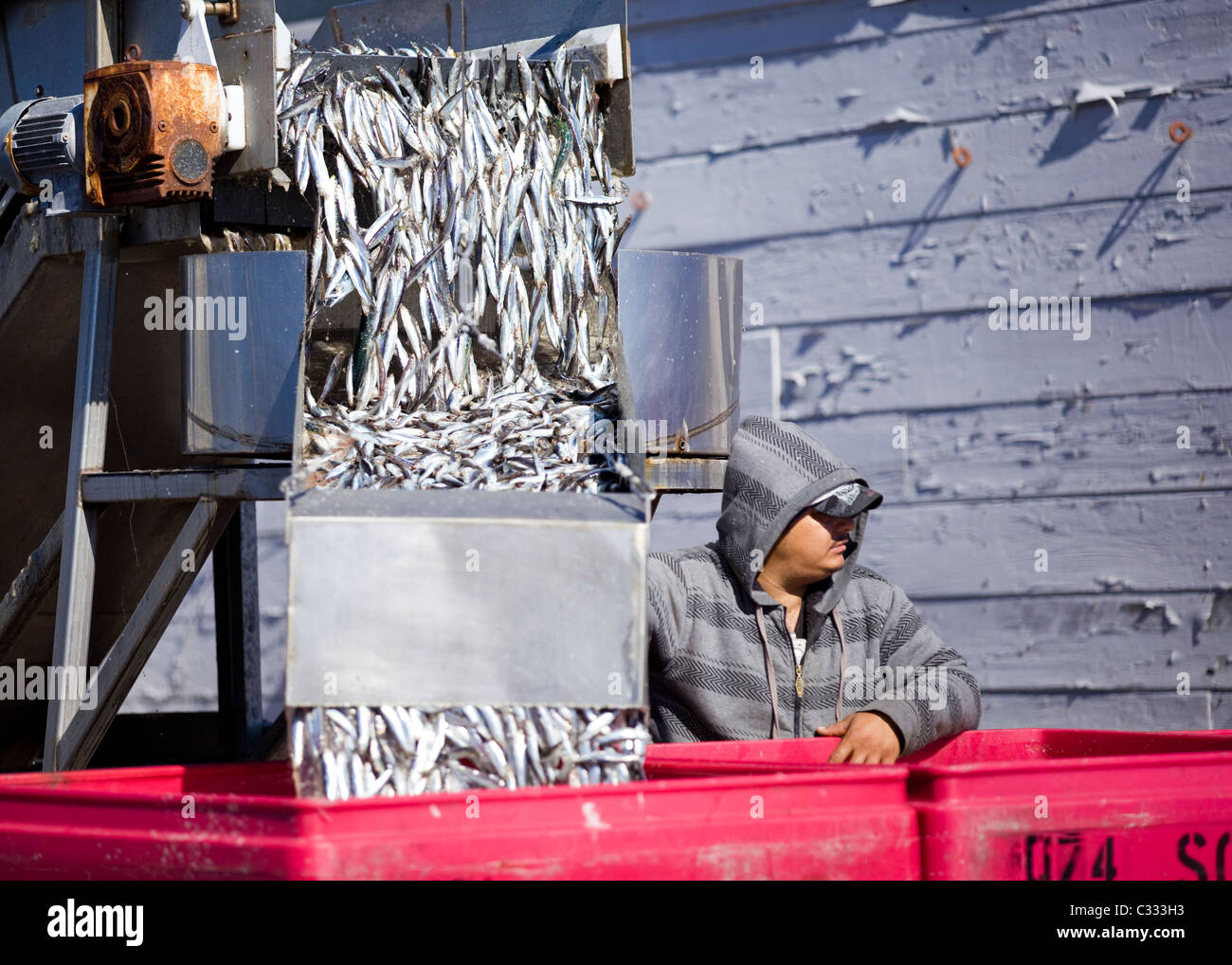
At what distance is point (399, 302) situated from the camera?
363cm

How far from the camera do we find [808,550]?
11.3ft

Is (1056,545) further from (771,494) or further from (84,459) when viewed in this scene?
(84,459)

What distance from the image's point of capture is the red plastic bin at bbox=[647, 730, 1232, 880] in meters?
2.35

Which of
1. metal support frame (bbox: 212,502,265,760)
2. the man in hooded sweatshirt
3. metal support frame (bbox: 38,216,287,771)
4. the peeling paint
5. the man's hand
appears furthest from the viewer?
the peeling paint

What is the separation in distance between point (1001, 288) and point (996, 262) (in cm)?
12

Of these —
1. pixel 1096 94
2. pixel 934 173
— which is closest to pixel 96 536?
pixel 934 173

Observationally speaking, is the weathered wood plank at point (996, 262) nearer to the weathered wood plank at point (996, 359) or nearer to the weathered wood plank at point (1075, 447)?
the weathered wood plank at point (996, 359)

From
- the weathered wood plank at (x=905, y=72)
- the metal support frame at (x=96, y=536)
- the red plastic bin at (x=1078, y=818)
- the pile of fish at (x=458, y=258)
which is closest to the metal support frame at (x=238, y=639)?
the metal support frame at (x=96, y=536)

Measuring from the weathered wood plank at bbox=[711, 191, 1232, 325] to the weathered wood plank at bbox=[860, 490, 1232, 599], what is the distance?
2.31 feet

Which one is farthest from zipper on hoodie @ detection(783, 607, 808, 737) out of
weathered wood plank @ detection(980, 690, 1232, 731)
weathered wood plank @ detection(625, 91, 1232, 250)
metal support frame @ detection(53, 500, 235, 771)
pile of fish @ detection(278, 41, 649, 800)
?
weathered wood plank @ detection(625, 91, 1232, 250)

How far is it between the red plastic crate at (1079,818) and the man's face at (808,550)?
108 cm

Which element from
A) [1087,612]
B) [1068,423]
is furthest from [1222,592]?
[1068,423]

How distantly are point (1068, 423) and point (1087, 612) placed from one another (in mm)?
773

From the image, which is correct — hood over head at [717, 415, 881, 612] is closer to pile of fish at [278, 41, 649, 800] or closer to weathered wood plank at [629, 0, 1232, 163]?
pile of fish at [278, 41, 649, 800]
